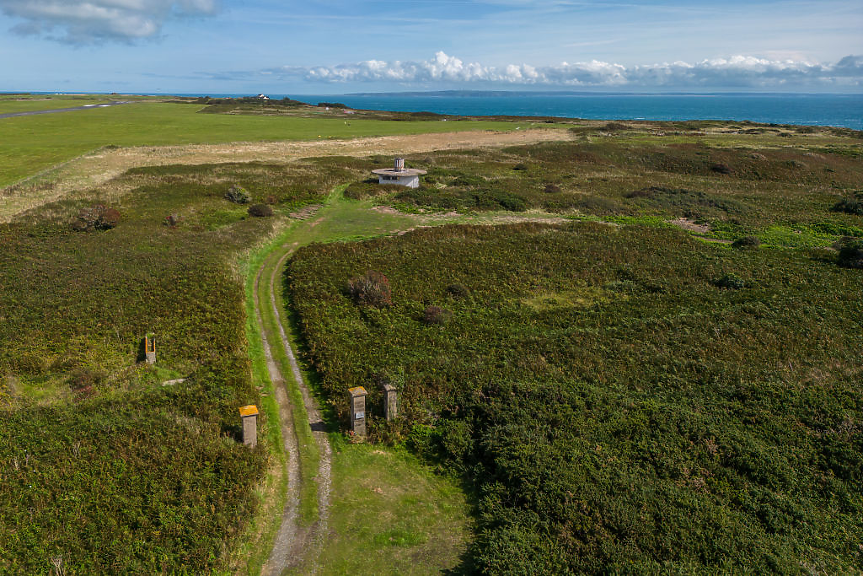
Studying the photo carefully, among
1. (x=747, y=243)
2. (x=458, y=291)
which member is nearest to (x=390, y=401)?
(x=458, y=291)

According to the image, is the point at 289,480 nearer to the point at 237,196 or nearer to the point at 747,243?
the point at 747,243

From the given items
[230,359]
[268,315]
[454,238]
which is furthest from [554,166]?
[230,359]

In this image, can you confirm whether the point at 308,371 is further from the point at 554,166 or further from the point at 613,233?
the point at 554,166

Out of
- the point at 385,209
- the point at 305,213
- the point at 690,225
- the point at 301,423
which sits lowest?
the point at 301,423

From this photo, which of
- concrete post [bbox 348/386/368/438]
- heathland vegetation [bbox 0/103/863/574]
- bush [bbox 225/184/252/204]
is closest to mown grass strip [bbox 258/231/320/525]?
heathland vegetation [bbox 0/103/863/574]

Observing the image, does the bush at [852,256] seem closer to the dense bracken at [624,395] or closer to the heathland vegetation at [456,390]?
the heathland vegetation at [456,390]

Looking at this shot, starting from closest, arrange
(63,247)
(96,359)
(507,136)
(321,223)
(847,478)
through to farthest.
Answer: (847,478) → (96,359) → (63,247) → (321,223) → (507,136)
